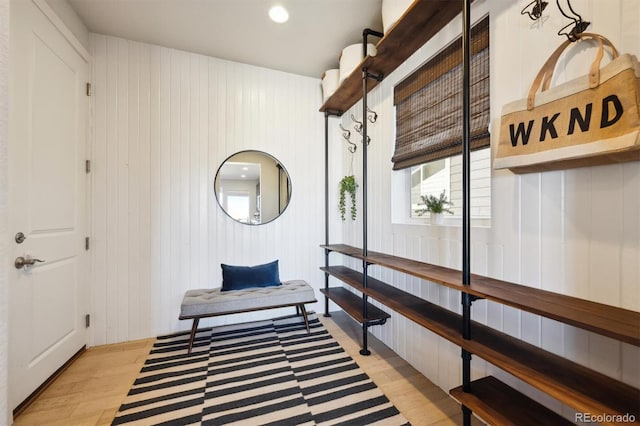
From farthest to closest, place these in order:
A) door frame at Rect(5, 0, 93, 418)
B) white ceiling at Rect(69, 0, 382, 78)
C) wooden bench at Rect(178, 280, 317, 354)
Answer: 1. wooden bench at Rect(178, 280, 317, 354)
2. white ceiling at Rect(69, 0, 382, 78)
3. door frame at Rect(5, 0, 93, 418)

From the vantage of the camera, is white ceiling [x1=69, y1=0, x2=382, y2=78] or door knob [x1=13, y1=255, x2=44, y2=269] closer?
door knob [x1=13, y1=255, x2=44, y2=269]

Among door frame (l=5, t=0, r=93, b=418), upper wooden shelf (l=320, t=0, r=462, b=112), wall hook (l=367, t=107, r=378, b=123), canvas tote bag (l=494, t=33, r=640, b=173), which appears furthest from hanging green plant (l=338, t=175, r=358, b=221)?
door frame (l=5, t=0, r=93, b=418)

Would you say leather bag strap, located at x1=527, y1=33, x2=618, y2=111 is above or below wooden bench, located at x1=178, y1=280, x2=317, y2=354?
above

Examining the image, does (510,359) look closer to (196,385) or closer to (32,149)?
(196,385)

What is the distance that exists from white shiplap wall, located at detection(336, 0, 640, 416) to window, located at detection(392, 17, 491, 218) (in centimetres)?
9

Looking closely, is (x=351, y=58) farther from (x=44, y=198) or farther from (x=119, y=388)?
(x=119, y=388)

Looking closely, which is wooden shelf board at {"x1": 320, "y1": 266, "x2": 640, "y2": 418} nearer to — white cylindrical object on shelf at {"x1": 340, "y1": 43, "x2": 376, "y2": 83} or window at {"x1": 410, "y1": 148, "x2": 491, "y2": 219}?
window at {"x1": 410, "y1": 148, "x2": 491, "y2": 219}

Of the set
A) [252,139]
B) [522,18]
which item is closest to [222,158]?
[252,139]

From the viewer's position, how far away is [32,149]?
162cm

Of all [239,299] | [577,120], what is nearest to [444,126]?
[577,120]

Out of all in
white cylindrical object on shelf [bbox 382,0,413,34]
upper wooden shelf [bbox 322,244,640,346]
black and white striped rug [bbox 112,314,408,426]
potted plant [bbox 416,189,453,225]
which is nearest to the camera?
upper wooden shelf [bbox 322,244,640,346]

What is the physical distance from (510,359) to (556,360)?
178 mm

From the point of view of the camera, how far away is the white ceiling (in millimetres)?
1962

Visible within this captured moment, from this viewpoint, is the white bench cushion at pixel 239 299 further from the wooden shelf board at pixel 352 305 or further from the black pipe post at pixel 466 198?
the black pipe post at pixel 466 198
